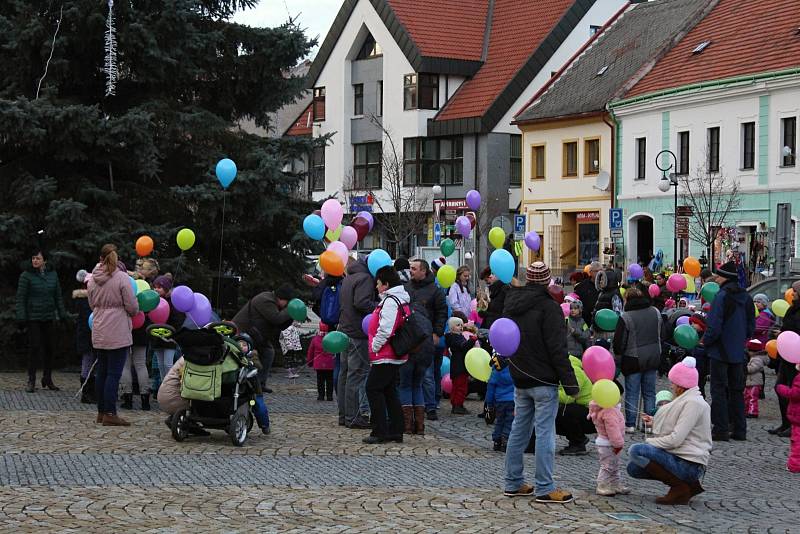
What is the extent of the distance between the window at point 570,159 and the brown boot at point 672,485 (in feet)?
132

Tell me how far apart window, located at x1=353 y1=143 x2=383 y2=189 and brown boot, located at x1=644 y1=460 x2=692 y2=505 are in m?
51.3

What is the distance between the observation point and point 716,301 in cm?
1556

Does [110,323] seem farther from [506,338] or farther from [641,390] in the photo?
[641,390]

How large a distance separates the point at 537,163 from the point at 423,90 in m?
8.56

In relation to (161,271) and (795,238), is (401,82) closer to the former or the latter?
(795,238)

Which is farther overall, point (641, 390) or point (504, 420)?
point (641, 390)

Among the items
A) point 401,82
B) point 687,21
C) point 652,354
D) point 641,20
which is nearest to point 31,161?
point 652,354

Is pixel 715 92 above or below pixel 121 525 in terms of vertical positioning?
above

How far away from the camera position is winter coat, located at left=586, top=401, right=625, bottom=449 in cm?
1132

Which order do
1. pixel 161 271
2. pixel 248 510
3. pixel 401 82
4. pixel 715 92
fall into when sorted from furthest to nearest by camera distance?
pixel 401 82 < pixel 715 92 < pixel 161 271 < pixel 248 510

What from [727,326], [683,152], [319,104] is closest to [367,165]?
[319,104]

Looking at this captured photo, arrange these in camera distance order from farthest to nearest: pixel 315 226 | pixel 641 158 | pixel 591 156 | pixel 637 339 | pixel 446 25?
pixel 446 25 → pixel 591 156 → pixel 641 158 → pixel 315 226 → pixel 637 339

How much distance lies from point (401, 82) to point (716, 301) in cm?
4578

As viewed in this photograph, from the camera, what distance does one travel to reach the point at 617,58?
5016 centimetres
